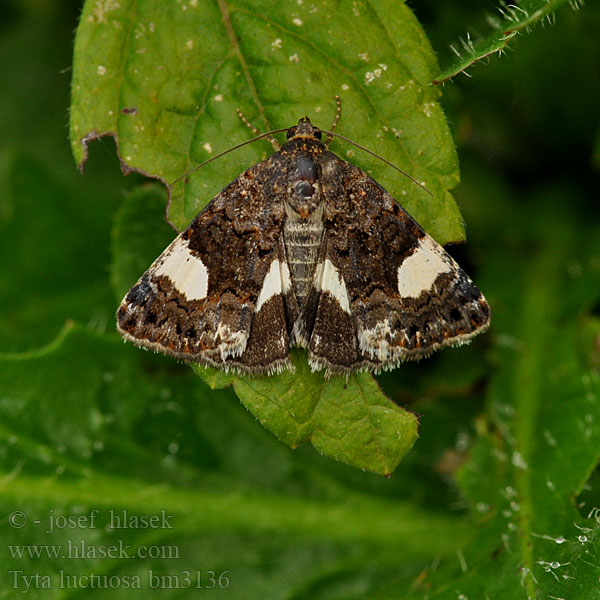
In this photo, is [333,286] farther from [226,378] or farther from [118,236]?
[118,236]

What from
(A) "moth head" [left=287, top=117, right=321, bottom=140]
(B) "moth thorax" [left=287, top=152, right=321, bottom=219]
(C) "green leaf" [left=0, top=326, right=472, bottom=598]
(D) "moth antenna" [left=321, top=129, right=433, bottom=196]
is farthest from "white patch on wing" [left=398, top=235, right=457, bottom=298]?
(C) "green leaf" [left=0, top=326, right=472, bottom=598]

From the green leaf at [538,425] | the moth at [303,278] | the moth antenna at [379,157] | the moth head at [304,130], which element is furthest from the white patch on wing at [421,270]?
the green leaf at [538,425]

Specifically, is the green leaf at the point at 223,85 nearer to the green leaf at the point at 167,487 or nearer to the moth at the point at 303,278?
the moth at the point at 303,278

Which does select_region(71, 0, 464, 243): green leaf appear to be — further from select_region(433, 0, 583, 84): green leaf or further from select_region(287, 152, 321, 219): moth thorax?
select_region(433, 0, 583, 84): green leaf

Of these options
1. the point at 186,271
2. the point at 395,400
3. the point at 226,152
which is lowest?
the point at 395,400

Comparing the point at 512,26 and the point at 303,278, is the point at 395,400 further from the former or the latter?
the point at 512,26

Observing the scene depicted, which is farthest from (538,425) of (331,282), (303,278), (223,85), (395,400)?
(223,85)
